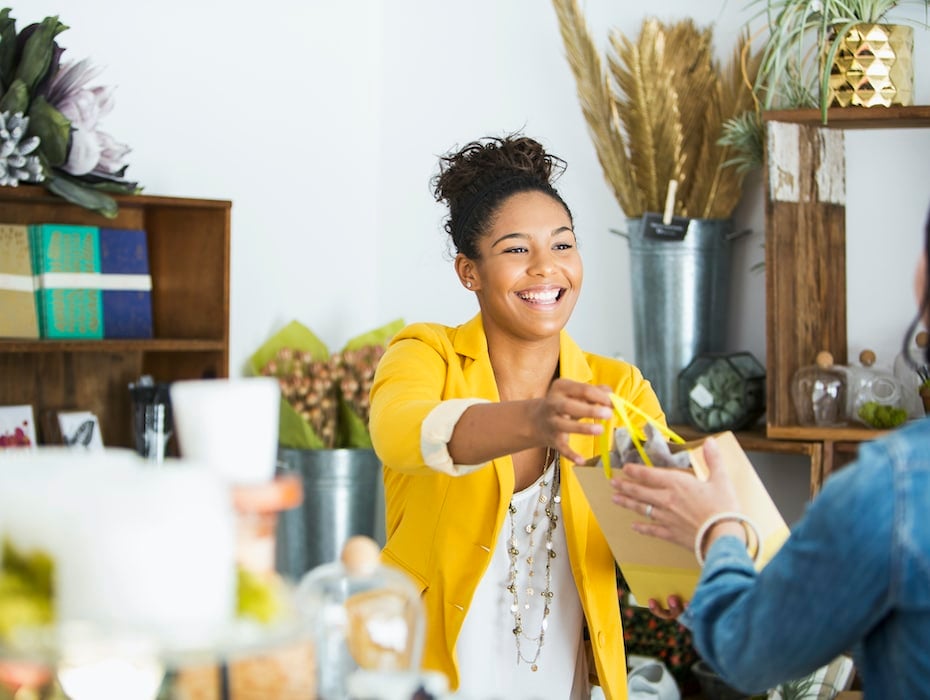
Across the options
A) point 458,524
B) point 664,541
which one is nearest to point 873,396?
point 458,524

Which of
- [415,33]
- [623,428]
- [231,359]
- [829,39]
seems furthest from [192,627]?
[415,33]

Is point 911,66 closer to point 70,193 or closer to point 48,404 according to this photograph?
point 70,193

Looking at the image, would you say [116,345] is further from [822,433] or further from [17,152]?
[822,433]

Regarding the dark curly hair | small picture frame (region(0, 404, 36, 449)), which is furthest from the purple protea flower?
the dark curly hair

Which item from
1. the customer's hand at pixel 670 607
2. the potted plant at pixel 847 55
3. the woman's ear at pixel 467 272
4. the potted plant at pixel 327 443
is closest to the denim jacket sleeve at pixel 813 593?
the customer's hand at pixel 670 607

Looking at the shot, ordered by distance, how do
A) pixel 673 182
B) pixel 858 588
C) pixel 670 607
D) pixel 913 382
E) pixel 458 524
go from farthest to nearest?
pixel 673 182 → pixel 913 382 → pixel 458 524 → pixel 670 607 → pixel 858 588

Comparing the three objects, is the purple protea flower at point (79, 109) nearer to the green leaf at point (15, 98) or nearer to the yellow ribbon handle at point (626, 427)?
the green leaf at point (15, 98)

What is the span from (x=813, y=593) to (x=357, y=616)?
1.38 ft

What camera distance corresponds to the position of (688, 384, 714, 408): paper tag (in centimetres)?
312

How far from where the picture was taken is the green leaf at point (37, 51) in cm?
283

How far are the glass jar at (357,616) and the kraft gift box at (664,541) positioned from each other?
524mm

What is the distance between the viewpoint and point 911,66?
2.90 metres

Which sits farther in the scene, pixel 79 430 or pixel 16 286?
pixel 79 430

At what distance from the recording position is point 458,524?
2.02 m
